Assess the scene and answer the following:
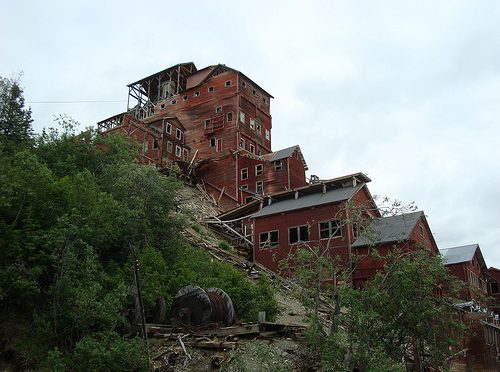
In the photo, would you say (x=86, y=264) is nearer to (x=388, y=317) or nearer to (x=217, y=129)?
(x=388, y=317)

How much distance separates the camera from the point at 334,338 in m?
15.0

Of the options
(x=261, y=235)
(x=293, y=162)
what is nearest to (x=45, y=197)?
(x=261, y=235)

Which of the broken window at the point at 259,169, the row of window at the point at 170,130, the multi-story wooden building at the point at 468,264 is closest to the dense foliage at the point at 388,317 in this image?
the multi-story wooden building at the point at 468,264

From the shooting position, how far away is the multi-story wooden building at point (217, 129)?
54.5m

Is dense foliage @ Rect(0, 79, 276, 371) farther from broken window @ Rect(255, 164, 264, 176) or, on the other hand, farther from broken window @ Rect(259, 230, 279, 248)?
broken window @ Rect(255, 164, 264, 176)

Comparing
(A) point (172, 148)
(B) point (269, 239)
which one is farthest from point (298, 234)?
(A) point (172, 148)

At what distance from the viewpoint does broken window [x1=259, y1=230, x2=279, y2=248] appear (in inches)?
1473

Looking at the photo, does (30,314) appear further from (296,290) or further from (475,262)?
(475,262)

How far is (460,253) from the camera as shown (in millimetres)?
45781

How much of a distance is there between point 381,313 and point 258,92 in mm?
51581

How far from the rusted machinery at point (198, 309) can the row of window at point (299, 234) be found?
47.6 feet

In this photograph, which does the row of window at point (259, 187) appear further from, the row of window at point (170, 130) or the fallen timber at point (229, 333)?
the fallen timber at point (229, 333)

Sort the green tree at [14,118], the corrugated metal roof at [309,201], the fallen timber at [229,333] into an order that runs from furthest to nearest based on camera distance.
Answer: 1. the corrugated metal roof at [309,201]
2. the green tree at [14,118]
3. the fallen timber at [229,333]

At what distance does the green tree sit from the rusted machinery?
1467cm
